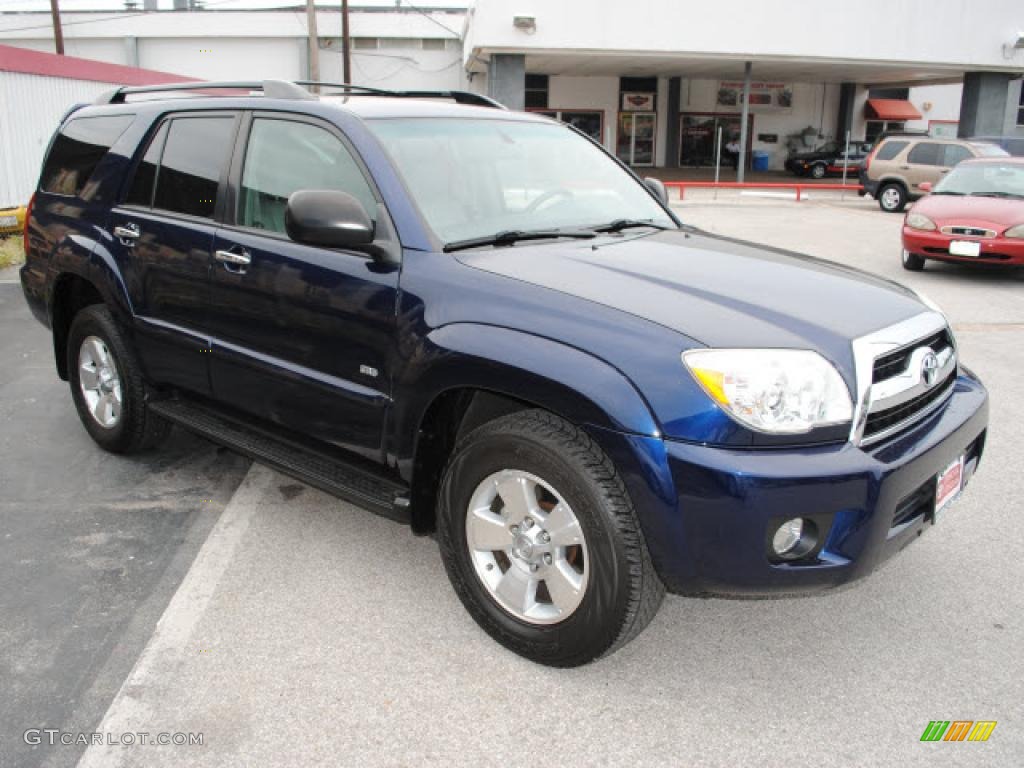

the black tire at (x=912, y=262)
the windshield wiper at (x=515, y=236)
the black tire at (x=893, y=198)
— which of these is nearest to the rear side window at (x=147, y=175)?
the windshield wiper at (x=515, y=236)

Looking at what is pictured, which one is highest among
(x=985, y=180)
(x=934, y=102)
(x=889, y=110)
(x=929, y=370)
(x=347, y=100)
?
(x=934, y=102)

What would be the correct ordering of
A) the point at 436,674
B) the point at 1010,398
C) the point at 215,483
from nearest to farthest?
the point at 436,674 → the point at 215,483 → the point at 1010,398

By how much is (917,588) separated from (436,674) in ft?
6.33

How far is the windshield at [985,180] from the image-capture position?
11.7 metres

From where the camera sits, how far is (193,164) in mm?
4113

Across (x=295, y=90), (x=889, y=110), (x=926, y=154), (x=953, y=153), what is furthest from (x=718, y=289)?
(x=889, y=110)

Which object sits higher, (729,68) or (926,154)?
(729,68)

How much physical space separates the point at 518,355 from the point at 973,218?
395 inches

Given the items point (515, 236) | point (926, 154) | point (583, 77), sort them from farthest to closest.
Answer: point (583, 77) → point (926, 154) → point (515, 236)

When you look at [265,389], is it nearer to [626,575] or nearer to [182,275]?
[182,275]

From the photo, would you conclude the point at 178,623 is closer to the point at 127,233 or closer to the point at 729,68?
the point at 127,233

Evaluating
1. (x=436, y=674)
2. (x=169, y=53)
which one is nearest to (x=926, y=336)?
(x=436, y=674)

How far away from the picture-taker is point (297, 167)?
3.66 meters

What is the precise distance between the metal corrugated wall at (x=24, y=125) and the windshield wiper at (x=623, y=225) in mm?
12620
